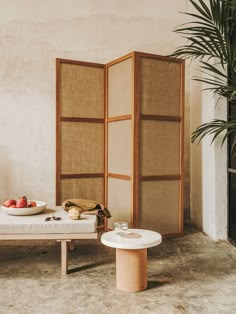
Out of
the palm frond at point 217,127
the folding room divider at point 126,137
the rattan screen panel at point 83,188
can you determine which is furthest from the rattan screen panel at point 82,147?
the palm frond at point 217,127

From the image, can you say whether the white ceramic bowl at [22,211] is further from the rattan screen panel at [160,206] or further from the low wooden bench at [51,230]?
the rattan screen panel at [160,206]

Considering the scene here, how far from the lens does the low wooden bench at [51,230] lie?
9.34ft

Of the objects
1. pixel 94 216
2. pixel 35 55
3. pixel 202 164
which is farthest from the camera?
pixel 35 55

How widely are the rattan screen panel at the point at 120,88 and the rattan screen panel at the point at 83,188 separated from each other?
0.77 meters

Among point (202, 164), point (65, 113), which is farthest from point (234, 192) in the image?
point (65, 113)

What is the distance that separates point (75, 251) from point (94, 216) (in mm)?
577

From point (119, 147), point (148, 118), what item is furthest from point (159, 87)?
point (119, 147)

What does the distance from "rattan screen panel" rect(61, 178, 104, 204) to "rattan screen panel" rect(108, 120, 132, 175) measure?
233 mm

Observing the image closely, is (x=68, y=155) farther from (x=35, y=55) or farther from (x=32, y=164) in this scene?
(x=35, y=55)

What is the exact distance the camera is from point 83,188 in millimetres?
3951

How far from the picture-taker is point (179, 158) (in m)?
3.93

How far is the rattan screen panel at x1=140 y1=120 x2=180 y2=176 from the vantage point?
369 cm

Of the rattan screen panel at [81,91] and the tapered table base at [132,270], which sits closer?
the tapered table base at [132,270]

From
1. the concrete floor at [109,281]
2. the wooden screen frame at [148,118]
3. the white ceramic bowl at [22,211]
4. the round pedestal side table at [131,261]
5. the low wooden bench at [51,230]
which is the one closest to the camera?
the concrete floor at [109,281]
